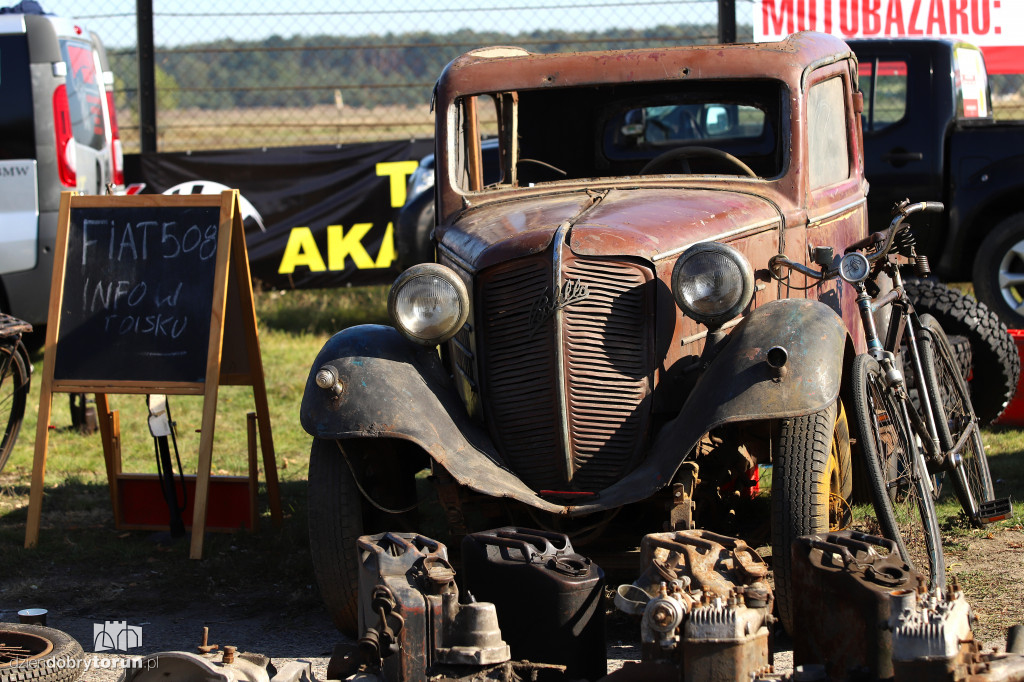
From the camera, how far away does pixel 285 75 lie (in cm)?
1580

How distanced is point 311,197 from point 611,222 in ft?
22.5

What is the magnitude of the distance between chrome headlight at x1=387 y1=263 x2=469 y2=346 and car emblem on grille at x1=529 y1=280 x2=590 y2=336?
26cm

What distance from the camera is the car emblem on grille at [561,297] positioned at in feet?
12.5

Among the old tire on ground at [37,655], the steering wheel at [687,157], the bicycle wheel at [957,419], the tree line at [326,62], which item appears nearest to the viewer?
the old tire on ground at [37,655]

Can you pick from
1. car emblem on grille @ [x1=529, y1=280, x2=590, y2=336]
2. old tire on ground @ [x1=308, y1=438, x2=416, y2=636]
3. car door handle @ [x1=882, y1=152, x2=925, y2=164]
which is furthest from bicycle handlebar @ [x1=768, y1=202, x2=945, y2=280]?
car door handle @ [x1=882, y1=152, x2=925, y2=164]

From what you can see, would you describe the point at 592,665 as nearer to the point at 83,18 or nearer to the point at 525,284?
the point at 525,284

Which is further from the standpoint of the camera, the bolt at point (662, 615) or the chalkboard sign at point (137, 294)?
the chalkboard sign at point (137, 294)

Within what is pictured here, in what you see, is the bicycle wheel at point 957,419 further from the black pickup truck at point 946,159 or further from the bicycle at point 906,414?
the black pickup truck at point 946,159

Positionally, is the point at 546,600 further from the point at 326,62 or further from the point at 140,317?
the point at 326,62

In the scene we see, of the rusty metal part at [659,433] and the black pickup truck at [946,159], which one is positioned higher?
the black pickup truck at [946,159]

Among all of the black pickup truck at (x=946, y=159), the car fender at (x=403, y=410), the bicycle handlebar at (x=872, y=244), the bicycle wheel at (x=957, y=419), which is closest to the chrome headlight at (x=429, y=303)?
the car fender at (x=403, y=410)

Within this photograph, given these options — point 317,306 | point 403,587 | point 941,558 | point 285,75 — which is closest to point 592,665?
point 403,587

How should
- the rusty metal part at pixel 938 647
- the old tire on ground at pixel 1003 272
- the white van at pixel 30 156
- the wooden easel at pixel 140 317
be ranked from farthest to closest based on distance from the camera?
the white van at pixel 30 156
the old tire on ground at pixel 1003 272
the wooden easel at pixel 140 317
the rusty metal part at pixel 938 647

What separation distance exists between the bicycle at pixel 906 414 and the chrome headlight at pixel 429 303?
1.18 meters
